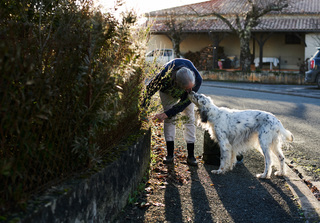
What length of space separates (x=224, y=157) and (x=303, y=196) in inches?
54.0

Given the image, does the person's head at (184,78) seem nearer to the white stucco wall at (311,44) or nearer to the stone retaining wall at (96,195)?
the stone retaining wall at (96,195)

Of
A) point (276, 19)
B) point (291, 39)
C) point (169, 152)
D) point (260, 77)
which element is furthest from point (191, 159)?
point (276, 19)

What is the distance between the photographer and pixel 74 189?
3031 millimetres

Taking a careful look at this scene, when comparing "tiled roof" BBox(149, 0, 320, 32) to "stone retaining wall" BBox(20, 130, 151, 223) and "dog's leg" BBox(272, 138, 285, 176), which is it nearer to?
"dog's leg" BBox(272, 138, 285, 176)

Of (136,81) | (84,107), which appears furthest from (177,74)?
(84,107)

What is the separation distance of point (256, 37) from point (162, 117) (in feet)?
98.8

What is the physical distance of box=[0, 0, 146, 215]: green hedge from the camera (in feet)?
8.64

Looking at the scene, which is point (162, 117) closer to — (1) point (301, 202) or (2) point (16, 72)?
(1) point (301, 202)

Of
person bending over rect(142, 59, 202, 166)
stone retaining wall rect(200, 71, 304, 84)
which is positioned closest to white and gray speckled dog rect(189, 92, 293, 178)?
person bending over rect(142, 59, 202, 166)

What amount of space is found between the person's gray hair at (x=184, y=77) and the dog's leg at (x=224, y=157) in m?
1.15

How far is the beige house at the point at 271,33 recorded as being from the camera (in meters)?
31.1

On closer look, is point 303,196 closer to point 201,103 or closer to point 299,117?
point 201,103

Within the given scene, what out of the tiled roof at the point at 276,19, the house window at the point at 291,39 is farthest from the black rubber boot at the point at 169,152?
the house window at the point at 291,39

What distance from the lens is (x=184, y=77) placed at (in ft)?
18.2
